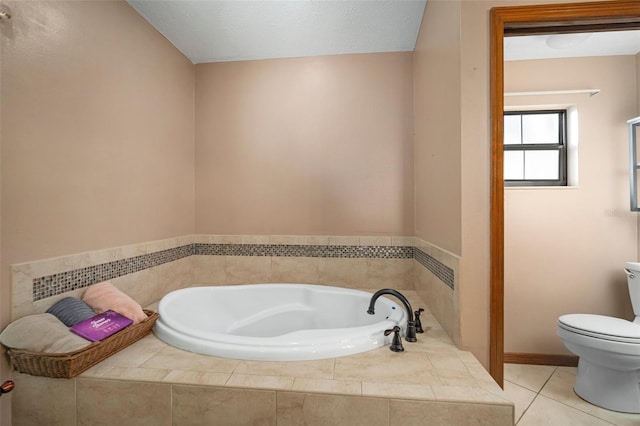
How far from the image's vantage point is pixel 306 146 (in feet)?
7.55

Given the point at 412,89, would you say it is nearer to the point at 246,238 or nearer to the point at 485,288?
the point at 485,288

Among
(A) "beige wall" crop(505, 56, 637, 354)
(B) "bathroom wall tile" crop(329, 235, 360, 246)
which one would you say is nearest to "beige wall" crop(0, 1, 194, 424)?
(B) "bathroom wall tile" crop(329, 235, 360, 246)

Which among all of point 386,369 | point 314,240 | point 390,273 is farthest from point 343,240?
point 386,369

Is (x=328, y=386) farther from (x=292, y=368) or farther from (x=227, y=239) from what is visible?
(x=227, y=239)

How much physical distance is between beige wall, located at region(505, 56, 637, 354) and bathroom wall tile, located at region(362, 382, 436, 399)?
1813 mm

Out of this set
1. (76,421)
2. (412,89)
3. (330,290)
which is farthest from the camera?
(412,89)

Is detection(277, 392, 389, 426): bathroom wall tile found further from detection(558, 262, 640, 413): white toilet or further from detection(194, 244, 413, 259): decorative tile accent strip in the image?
detection(558, 262, 640, 413): white toilet

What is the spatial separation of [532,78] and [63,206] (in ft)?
10.9

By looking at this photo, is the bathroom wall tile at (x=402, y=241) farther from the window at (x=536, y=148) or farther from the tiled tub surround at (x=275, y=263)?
the window at (x=536, y=148)

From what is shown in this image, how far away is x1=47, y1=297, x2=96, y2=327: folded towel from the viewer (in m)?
1.21

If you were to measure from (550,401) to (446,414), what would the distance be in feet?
4.92

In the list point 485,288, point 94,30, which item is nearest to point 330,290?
point 485,288

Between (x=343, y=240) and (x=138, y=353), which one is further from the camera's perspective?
(x=343, y=240)

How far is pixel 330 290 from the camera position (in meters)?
Result: 2.04
